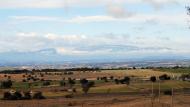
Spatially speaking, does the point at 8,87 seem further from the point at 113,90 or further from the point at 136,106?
the point at 136,106

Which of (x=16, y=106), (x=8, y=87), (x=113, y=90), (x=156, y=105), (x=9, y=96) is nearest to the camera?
(x=156, y=105)

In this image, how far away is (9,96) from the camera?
10256 centimetres

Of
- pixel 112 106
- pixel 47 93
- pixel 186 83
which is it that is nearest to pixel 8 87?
pixel 47 93

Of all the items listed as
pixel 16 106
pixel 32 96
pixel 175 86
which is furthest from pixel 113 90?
pixel 16 106

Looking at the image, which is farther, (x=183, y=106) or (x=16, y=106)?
(x=16, y=106)

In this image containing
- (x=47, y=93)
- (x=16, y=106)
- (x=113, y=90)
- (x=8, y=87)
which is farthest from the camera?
(x=8, y=87)

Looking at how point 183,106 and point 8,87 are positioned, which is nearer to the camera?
point 183,106

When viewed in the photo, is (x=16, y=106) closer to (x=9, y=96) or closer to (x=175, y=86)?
(x=9, y=96)

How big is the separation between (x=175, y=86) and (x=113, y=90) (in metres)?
17.1

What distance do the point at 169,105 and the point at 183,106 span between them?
1.80m

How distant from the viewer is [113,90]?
124250 millimetres

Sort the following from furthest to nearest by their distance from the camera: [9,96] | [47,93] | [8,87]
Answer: [8,87] < [47,93] < [9,96]

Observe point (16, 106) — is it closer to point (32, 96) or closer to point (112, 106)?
point (112, 106)

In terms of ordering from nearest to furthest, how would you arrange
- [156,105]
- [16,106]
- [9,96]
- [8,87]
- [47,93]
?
1. [156,105]
2. [16,106]
3. [9,96]
4. [47,93]
5. [8,87]
